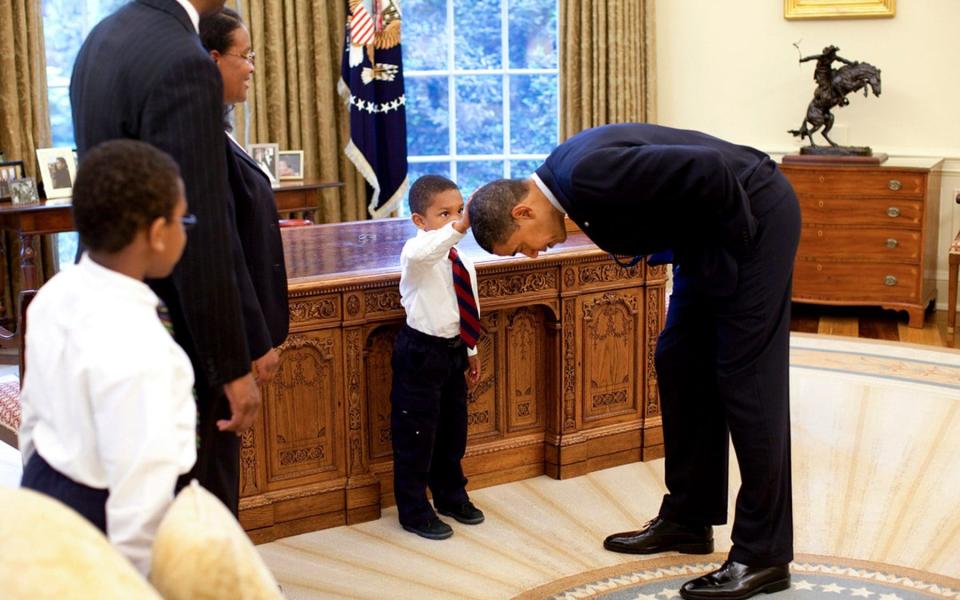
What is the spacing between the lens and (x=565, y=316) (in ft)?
14.6

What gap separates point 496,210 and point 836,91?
483cm

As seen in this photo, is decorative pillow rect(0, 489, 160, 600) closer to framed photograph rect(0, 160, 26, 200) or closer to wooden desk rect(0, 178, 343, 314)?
wooden desk rect(0, 178, 343, 314)

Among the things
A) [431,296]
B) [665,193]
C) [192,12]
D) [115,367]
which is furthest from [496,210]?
[115,367]

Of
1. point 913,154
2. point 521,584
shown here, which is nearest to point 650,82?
point 913,154

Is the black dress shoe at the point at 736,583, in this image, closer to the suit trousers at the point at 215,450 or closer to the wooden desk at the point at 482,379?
the wooden desk at the point at 482,379

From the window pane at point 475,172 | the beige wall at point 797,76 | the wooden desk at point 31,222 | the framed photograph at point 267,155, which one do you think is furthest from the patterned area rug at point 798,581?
Result: the window pane at point 475,172

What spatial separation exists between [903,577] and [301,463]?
6.52 feet

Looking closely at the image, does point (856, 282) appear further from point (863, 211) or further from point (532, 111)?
point (532, 111)

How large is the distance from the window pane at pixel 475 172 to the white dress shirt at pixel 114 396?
656 centimetres

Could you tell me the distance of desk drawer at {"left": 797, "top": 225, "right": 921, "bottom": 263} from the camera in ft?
23.4

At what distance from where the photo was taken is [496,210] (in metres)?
3.15

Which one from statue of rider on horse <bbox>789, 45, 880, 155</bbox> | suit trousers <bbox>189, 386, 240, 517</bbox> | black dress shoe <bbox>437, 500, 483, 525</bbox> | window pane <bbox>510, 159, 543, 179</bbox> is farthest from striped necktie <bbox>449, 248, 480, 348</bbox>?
window pane <bbox>510, 159, 543, 179</bbox>

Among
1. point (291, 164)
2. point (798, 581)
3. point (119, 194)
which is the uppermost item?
point (119, 194)

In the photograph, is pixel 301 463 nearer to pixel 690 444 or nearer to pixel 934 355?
pixel 690 444
